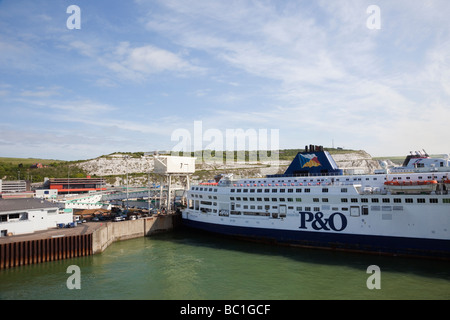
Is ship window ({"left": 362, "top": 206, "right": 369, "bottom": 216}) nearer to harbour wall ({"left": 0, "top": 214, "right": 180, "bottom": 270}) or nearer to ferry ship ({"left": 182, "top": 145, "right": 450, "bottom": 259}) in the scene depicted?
ferry ship ({"left": 182, "top": 145, "right": 450, "bottom": 259})

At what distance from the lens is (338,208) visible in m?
31.4

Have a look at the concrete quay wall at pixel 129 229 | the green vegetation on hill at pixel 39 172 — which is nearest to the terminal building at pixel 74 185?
the green vegetation on hill at pixel 39 172

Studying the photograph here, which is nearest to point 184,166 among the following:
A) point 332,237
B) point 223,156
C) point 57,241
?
point 57,241

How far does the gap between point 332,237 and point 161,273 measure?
18.5 m

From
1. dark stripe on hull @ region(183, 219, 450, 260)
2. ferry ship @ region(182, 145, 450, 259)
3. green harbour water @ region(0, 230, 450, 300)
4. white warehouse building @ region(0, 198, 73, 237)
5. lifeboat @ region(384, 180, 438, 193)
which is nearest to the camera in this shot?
green harbour water @ region(0, 230, 450, 300)

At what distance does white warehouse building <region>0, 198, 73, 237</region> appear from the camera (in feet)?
99.2

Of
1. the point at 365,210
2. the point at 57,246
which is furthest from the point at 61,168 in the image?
the point at 365,210

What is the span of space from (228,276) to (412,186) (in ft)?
65.4

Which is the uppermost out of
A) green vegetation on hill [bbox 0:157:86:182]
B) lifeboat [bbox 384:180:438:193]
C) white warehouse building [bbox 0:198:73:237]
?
green vegetation on hill [bbox 0:157:86:182]

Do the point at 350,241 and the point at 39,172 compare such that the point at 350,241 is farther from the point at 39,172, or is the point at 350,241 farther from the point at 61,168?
the point at 61,168

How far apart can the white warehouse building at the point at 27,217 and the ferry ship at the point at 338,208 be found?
1800cm

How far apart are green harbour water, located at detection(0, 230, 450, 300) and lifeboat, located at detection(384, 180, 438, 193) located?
672 cm

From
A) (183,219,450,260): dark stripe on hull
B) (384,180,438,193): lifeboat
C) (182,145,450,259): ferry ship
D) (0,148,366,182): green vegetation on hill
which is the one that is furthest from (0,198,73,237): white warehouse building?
(0,148,366,182): green vegetation on hill
